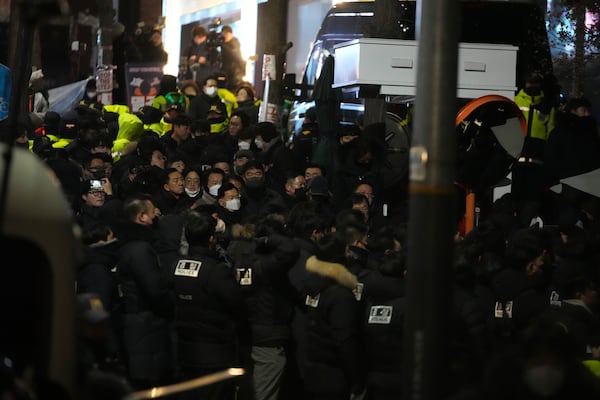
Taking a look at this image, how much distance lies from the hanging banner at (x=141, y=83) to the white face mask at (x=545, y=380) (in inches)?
771

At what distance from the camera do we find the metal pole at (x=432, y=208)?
24.1ft

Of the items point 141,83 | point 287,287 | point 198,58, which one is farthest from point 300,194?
point 198,58

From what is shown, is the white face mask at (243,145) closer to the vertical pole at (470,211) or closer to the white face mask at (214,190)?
the white face mask at (214,190)

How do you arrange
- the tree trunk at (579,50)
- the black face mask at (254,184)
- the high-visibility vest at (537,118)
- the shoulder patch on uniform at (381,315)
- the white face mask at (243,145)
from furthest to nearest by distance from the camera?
the tree trunk at (579,50) → the white face mask at (243,145) → the high-visibility vest at (537,118) → the black face mask at (254,184) → the shoulder patch on uniform at (381,315)

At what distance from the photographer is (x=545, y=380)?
6.48 metres

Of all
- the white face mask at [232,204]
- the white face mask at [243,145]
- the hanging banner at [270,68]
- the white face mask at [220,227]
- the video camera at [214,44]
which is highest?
the video camera at [214,44]

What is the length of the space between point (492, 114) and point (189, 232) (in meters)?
5.48

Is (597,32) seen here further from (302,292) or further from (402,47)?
(302,292)

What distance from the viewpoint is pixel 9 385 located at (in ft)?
18.3

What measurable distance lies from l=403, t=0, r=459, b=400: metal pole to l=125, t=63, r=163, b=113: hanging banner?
18364mm

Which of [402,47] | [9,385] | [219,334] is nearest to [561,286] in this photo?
[219,334]

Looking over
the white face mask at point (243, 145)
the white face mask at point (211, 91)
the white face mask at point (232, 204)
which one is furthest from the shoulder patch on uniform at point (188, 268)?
the white face mask at point (211, 91)

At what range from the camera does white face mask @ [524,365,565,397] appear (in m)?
6.48

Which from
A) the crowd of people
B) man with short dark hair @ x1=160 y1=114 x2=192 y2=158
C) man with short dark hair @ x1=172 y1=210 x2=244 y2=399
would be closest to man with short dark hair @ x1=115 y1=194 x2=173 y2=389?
the crowd of people
